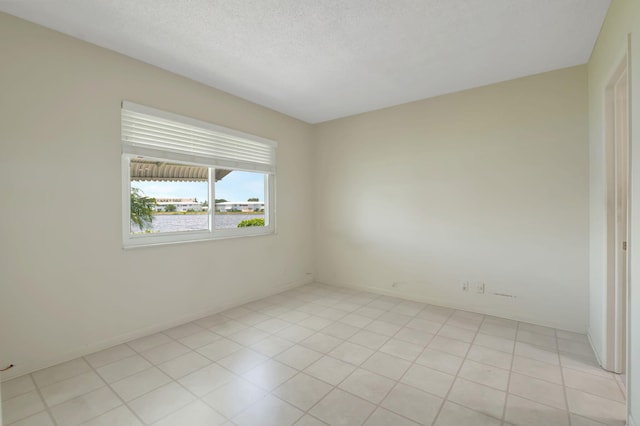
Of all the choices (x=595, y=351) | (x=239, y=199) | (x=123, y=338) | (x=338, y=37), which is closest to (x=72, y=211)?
(x=123, y=338)

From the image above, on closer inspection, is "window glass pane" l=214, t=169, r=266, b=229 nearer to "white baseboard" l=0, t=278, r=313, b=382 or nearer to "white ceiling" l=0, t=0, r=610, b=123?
"white baseboard" l=0, t=278, r=313, b=382

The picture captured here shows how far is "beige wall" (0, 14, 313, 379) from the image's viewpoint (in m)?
2.16

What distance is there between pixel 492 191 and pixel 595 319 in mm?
1515

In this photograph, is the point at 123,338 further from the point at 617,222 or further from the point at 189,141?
the point at 617,222

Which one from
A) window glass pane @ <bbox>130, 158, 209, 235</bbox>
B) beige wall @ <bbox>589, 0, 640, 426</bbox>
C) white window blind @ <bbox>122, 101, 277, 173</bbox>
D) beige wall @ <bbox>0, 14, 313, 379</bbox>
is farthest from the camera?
window glass pane @ <bbox>130, 158, 209, 235</bbox>

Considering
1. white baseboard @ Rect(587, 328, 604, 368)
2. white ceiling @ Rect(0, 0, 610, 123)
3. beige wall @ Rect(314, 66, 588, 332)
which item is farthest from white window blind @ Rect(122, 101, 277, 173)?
white baseboard @ Rect(587, 328, 604, 368)

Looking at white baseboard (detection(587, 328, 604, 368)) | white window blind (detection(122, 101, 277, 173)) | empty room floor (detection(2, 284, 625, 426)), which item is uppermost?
white window blind (detection(122, 101, 277, 173))

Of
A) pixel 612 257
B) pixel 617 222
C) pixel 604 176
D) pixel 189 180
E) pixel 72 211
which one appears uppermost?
pixel 189 180

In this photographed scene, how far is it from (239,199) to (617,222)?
3.84 metres

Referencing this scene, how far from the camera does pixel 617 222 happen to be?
217cm

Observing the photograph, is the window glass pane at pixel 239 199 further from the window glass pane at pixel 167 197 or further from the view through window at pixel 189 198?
the window glass pane at pixel 167 197

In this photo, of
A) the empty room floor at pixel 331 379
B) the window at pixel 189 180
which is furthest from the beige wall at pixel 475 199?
the window at pixel 189 180

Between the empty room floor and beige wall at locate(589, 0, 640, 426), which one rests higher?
beige wall at locate(589, 0, 640, 426)

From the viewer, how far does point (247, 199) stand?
407 cm
